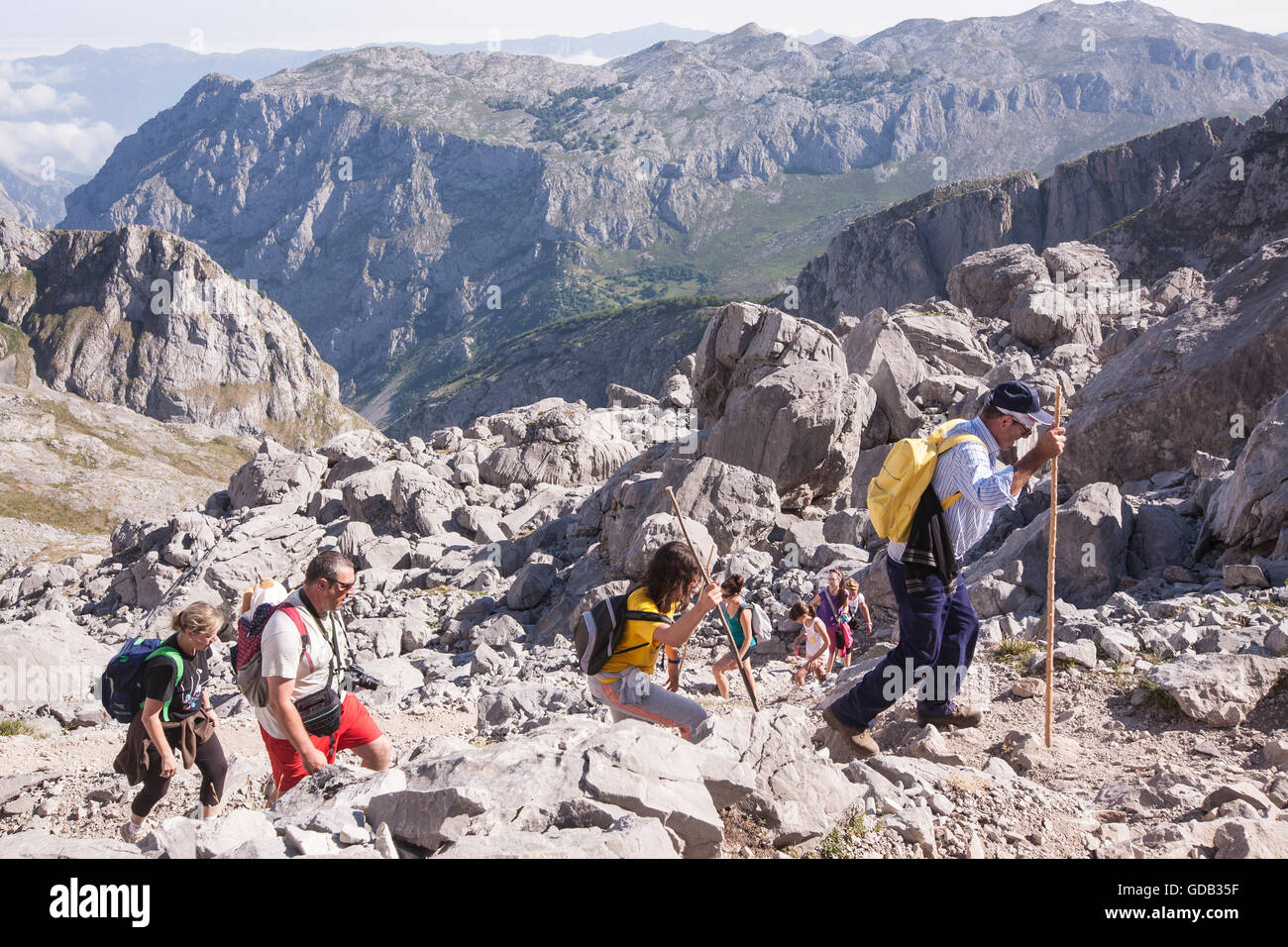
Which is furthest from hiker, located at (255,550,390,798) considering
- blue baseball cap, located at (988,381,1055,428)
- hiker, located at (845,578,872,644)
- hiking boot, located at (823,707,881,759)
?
hiker, located at (845,578,872,644)

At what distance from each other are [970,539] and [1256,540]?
8421 mm

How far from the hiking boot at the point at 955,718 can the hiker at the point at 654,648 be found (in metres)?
2.55

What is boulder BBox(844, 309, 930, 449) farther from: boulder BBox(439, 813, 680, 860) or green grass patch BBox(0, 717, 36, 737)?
boulder BBox(439, 813, 680, 860)

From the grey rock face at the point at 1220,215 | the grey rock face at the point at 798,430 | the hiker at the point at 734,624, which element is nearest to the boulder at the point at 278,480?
the grey rock face at the point at 798,430

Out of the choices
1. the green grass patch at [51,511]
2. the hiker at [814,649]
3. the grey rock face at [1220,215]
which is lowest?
the green grass patch at [51,511]

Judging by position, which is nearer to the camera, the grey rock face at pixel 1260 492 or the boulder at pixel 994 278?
the grey rock face at pixel 1260 492

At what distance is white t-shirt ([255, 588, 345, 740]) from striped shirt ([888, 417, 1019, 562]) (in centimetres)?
453

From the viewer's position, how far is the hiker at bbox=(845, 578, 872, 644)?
13602 mm

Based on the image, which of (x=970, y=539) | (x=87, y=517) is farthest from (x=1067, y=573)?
(x=87, y=517)

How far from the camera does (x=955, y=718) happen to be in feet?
26.8

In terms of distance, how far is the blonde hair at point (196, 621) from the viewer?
23.8ft

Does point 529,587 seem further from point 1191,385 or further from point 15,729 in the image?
point 1191,385

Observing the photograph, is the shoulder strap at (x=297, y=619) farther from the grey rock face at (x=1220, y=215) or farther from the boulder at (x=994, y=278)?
the grey rock face at (x=1220, y=215)
